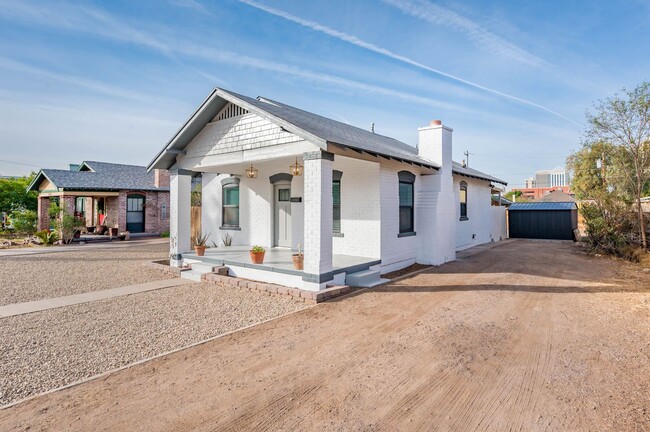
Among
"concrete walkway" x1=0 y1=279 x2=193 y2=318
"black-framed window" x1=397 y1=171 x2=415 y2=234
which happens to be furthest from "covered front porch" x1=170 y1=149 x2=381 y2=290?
"concrete walkway" x1=0 y1=279 x2=193 y2=318

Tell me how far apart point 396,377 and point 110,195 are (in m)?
25.4

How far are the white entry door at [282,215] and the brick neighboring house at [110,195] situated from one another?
1603 cm

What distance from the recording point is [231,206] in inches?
553

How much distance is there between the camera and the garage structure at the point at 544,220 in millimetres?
21500

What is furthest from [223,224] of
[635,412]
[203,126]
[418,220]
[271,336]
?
[635,412]

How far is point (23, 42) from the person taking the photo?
35.4 ft

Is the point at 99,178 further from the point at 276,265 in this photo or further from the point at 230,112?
the point at 276,265

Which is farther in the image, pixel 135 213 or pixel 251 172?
pixel 135 213

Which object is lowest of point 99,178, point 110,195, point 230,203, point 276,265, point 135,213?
point 276,265

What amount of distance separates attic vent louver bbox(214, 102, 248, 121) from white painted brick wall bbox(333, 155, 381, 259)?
3.14 m

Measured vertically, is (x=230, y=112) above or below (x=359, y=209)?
above

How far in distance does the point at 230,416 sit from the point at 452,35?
13.2 metres

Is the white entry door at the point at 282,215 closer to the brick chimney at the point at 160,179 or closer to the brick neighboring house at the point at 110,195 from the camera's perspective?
the brick neighboring house at the point at 110,195

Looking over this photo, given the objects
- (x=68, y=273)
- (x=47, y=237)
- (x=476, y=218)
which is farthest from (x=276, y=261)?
(x=47, y=237)
